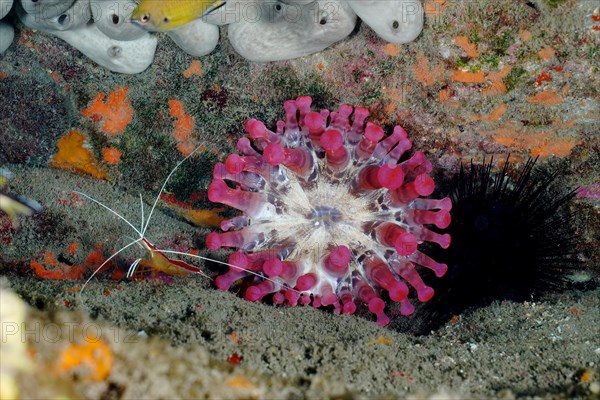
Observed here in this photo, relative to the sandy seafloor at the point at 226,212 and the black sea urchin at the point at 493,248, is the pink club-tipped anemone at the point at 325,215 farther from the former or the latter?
the black sea urchin at the point at 493,248

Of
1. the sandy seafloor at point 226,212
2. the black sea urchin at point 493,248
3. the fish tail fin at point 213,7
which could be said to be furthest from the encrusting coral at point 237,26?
the black sea urchin at point 493,248

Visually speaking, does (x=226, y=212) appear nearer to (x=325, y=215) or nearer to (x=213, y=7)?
(x=325, y=215)

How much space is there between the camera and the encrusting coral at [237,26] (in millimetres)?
3088

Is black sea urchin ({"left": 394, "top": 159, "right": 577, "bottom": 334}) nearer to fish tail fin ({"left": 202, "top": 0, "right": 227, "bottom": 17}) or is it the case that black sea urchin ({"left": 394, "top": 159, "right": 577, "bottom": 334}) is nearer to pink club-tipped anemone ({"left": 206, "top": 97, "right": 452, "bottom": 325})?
pink club-tipped anemone ({"left": 206, "top": 97, "right": 452, "bottom": 325})

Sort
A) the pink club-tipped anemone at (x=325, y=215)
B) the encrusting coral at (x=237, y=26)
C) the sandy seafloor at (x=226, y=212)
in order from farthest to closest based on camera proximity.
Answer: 1. the pink club-tipped anemone at (x=325, y=215)
2. the encrusting coral at (x=237, y=26)
3. the sandy seafloor at (x=226, y=212)

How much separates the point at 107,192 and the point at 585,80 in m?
3.89

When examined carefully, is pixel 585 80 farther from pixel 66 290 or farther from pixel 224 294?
pixel 66 290

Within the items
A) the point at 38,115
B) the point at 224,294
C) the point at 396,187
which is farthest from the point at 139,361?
the point at 38,115

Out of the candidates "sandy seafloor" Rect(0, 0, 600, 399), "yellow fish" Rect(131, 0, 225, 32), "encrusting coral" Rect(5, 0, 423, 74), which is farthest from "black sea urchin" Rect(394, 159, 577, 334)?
"yellow fish" Rect(131, 0, 225, 32)

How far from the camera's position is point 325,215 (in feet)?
11.7

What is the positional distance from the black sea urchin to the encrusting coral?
1461mm

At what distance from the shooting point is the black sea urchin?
3.77 m

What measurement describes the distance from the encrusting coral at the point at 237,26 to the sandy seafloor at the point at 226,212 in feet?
0.58

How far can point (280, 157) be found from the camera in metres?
3.15
